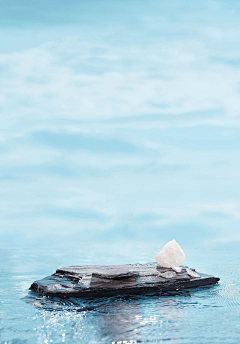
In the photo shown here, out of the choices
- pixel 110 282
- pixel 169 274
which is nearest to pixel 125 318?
pixel 110 282

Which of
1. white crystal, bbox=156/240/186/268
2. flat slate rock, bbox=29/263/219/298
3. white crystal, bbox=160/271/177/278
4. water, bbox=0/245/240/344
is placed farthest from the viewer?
white crystal, bbox=156/240/186/268

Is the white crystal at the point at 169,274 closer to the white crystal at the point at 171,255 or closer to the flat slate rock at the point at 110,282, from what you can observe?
the flat slate rock at the point at 110,282

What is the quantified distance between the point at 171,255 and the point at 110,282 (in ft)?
6.45

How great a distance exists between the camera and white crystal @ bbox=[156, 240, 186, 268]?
8.85 metres

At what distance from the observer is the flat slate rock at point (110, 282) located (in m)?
7.52

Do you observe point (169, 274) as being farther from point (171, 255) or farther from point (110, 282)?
point (110, 282)

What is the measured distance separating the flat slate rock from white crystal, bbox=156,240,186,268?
7.2 inches

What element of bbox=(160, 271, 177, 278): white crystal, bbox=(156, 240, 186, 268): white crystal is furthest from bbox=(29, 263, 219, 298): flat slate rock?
bbox=(156, 240, 186, 268): white crystal

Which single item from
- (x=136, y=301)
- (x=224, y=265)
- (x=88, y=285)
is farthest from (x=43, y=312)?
(x=224, y=265)

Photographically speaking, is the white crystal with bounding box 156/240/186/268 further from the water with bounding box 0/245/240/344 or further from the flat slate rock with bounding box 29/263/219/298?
the water with bounding box 0/245/240/344

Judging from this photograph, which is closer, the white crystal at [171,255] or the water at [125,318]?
the water at [125,318]

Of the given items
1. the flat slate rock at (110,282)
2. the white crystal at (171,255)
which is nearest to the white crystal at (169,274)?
the flat slate rock at (110,282)

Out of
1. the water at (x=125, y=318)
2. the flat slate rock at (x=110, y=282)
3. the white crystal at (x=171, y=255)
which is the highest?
the white crystal at (x=171, y=255)

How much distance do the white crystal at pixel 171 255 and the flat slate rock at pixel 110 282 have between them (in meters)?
0.18
